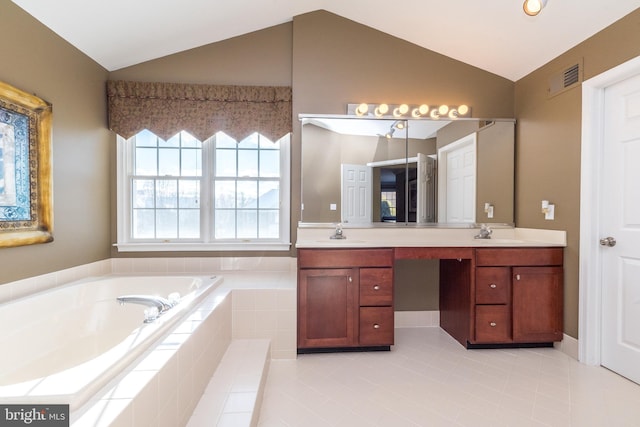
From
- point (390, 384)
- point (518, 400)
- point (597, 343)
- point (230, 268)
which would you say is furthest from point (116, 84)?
point (597, 343)

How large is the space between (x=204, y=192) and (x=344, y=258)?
148cm

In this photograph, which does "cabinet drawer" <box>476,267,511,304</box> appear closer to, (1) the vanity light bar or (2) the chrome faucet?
(1) the vanity light bar

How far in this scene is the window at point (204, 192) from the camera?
9.30ft

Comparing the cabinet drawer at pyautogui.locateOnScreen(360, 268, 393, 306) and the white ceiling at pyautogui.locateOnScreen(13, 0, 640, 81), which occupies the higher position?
the white ceiling at pyautogui.locateOnScreen(13, 0, 640, 81)

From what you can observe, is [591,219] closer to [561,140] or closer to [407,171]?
[561,140]

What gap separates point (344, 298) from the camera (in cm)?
226

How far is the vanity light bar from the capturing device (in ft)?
9.09

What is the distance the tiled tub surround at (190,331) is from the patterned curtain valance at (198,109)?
1153mm

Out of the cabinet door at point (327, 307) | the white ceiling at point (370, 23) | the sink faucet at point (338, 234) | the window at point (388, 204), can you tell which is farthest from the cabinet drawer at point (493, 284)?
the white ceiling at point (370, 23)

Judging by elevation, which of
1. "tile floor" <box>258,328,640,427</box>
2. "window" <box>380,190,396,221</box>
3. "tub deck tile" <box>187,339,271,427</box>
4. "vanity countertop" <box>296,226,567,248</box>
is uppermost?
"window" <box>380,190,396,221</box>

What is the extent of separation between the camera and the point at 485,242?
2.46m

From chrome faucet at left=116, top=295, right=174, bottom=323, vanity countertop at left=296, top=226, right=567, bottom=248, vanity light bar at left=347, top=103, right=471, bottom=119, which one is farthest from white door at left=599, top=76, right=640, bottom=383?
chrome faucet at left=116, top=295, right=174, bottom=323

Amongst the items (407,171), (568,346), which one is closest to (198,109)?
(407,171)

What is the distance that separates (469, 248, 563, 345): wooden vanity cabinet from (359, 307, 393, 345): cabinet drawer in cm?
66
